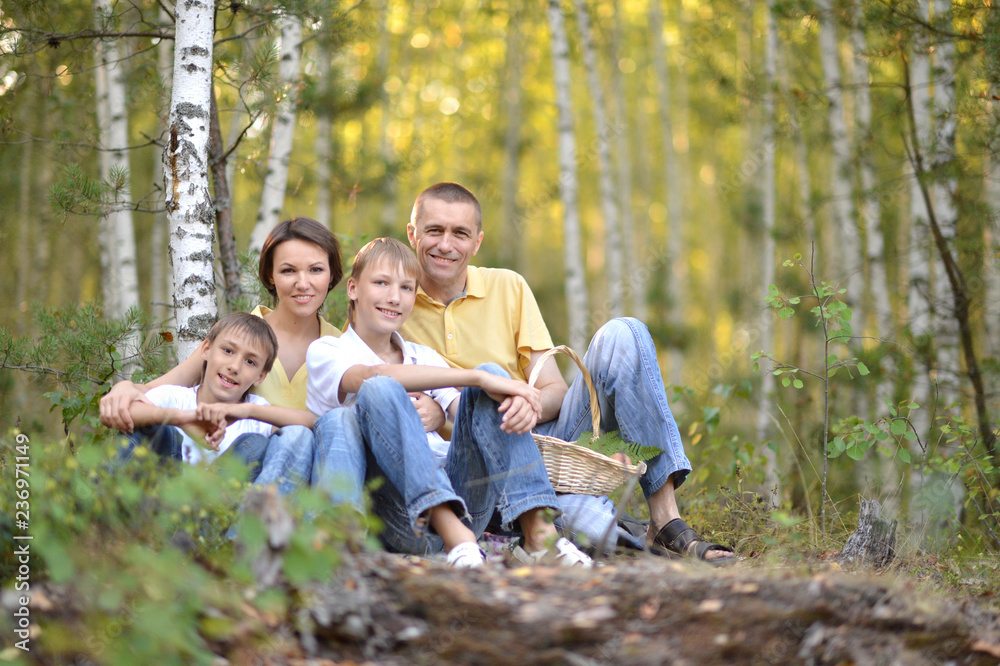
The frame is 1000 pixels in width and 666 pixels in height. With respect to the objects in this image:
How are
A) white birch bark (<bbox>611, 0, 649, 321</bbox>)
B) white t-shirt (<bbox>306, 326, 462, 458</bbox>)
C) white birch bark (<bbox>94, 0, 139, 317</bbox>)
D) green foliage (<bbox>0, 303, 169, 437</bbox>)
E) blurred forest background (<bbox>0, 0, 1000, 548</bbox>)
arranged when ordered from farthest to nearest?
white birch bark (<bbox>611, 0, 649, 321</bbox>) < white birch bark (<bbox>94, 0, 139, 317</bbox>) < blurred forest background (<bbox>0, 0, 1000, 548</bbox>) < green foliage (<bbox>0, 303, 169, 437</bbox>) < white t-shirt (<bbox>306, 326, 462, 458</bbox>)

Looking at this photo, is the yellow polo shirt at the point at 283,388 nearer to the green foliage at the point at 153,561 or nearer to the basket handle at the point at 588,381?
the basket handle at the point at 588,381

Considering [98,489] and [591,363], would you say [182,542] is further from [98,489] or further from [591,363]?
Answer: [591,363]

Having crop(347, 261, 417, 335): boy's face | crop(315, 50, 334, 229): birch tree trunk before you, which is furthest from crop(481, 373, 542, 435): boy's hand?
crop(315, 50, 334, 229): birch tree trunk

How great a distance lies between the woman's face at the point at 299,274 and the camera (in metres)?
3.16

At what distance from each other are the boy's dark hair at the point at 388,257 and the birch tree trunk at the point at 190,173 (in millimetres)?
905

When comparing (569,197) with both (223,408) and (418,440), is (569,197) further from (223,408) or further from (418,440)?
(223,408)

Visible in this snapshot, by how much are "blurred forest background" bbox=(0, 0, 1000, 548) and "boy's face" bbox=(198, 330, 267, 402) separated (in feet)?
3.00

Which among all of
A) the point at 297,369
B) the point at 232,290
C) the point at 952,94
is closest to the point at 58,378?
the point at 232,290

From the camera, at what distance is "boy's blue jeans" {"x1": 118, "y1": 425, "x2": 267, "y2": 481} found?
2.62 metres

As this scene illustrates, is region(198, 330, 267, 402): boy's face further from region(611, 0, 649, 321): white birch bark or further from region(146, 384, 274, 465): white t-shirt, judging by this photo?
region(611, 0, 649, 321): white birch bark

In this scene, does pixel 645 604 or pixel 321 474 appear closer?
pixel 645 604

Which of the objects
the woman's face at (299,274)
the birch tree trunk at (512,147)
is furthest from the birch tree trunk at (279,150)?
the birch tree trunk at (512,147)

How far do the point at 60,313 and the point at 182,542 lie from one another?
7.43ft

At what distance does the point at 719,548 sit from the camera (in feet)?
9.66
